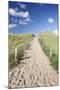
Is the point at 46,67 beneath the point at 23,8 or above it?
beneath

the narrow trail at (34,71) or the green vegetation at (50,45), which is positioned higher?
the green vegetation at (50,45)

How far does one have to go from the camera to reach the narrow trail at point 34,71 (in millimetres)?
2109

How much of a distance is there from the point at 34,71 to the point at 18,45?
0.33 meters

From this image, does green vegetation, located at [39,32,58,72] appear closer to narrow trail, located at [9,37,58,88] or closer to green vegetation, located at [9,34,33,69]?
narrow trail, located at [9,37,58,88]

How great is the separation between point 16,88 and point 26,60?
318 mm

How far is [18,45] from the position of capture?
216 centimetres

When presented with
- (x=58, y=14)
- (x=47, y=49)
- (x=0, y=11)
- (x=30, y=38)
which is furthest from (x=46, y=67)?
(x=0, y=11)

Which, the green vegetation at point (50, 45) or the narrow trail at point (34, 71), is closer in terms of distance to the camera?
the narrow trail at point (34, 71)

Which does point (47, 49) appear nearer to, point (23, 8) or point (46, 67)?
point (46, 67)

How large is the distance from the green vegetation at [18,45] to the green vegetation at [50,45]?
152 millimetres

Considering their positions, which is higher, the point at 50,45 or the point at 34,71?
the point at 50,45

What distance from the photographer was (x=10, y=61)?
2.11 m

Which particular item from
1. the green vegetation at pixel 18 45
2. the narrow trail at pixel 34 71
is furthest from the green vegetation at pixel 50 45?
the green vegetation at pixel 18 45

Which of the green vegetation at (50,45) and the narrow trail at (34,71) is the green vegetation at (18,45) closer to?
the narrow trail at (34,71)
